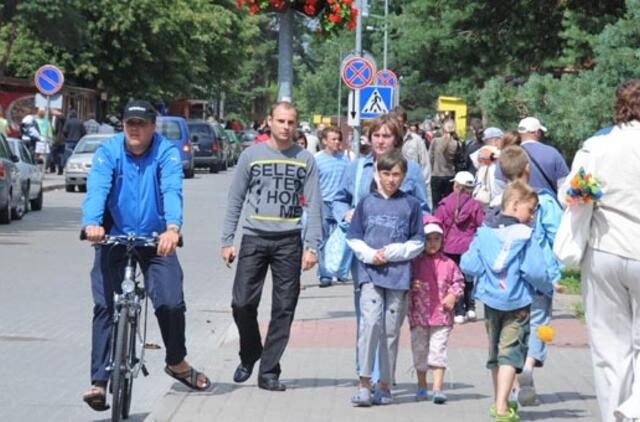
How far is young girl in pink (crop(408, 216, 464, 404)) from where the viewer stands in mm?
9508

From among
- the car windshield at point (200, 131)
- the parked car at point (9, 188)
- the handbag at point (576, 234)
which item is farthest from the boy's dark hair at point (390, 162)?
the car windshield at point (200, 131)

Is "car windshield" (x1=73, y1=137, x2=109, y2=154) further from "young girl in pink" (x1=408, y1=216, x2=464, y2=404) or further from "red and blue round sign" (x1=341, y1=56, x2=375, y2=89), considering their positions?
"young girl in pink" (x1=408, y1=216, x2=464, y2=404)

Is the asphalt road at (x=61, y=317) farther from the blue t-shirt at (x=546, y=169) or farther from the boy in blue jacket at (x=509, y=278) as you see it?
the blue t-shirt at (x=546, y=169)

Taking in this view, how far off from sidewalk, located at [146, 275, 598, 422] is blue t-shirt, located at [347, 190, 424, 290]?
778 millimetres

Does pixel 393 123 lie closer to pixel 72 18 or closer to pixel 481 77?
pixel 481 77

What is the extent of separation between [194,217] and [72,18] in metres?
10.7

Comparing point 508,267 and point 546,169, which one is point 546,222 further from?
point 546,169

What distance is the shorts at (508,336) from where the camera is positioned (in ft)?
28.5

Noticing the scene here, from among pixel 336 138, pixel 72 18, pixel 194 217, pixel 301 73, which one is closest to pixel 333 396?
pixel 336 138

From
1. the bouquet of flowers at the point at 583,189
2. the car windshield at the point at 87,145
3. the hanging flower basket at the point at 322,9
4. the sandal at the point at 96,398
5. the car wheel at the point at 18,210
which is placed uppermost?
the hanging flower basket at the point at 322,9

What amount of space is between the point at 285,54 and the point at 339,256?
504 centimetres

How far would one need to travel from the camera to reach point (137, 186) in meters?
8.79

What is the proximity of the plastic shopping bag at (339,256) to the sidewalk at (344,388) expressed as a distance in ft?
2.48

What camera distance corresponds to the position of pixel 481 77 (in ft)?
72.8
